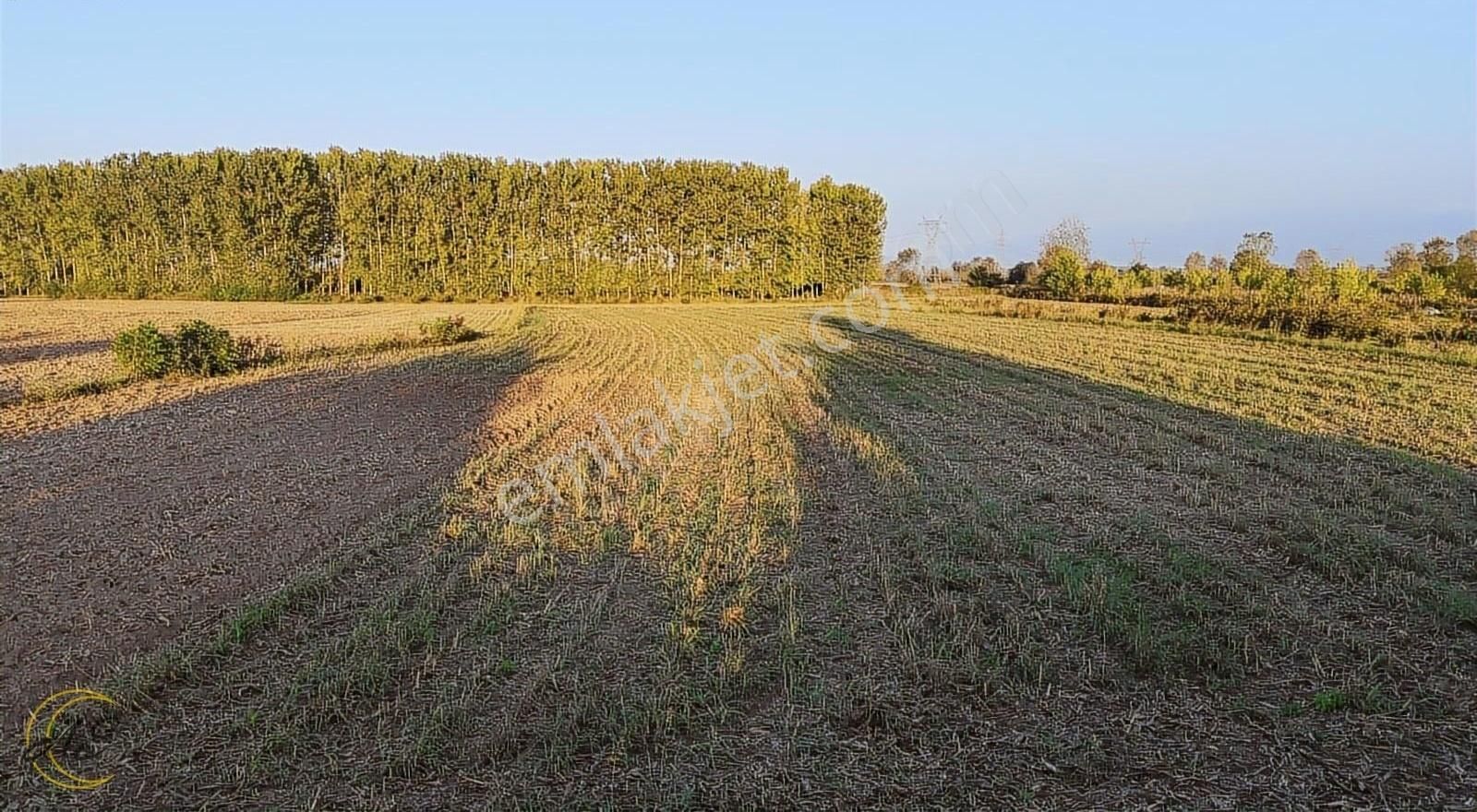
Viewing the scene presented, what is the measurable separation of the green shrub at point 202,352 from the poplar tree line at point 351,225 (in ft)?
110

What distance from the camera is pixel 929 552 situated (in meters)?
6.09

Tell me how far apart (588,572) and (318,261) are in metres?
48.5

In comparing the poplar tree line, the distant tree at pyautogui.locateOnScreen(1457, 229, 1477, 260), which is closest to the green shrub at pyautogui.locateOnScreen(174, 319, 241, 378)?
the poplar tree line

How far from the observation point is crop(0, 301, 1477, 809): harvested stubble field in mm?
3465

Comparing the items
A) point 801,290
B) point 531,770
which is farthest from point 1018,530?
point 801,290

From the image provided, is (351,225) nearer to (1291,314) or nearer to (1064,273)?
(1064,273)

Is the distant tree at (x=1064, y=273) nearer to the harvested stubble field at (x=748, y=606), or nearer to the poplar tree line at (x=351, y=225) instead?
the poplar tree line at (x=351, y=225)

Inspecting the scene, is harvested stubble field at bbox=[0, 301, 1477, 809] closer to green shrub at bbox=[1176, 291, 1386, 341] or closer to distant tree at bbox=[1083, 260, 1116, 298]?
green shrub at bbox=[1176, 291, 1386, 341]

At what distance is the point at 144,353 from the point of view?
1398cm

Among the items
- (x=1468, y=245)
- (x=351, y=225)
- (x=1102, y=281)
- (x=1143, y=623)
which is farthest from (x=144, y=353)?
(x=1468, y=245)

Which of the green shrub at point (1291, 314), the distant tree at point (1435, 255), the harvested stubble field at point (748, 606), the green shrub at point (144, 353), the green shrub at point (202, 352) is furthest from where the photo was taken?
the distant tree at point (1435, 255)

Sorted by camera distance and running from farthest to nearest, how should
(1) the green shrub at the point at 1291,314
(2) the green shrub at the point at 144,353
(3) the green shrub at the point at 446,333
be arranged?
(3) the green shrub at the point at 446,333, (1) the green shrub at the point at 1291,314, (2) the green shrub at the point at 144,353

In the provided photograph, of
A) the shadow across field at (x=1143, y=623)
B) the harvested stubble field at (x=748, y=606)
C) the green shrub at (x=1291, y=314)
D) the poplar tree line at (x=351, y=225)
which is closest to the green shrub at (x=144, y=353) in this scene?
the harvested stubble field at (x=748, y=606)

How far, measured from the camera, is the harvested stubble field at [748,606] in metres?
3.46
